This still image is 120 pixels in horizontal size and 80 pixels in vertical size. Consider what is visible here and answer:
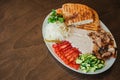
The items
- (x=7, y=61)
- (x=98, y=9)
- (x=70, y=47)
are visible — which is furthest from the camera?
(x=98, y=9)

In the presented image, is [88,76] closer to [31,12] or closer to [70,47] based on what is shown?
[70,47]

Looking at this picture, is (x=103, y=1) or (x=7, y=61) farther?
(x=103, y=1)

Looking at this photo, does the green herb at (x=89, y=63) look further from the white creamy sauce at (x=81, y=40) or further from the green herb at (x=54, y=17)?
the green herb at (x=54, y=17)

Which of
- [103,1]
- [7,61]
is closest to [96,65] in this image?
[7,61]

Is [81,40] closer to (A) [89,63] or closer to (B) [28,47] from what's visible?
(A) [89,63]

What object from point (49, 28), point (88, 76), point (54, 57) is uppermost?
point (49, 28)

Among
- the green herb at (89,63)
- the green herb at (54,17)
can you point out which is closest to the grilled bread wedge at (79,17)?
the green herb at (54,17)

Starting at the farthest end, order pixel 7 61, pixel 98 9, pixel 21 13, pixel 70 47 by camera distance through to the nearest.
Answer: pixel 98 9, pixel 21 13, pixel 70 47, pixel 7 61
